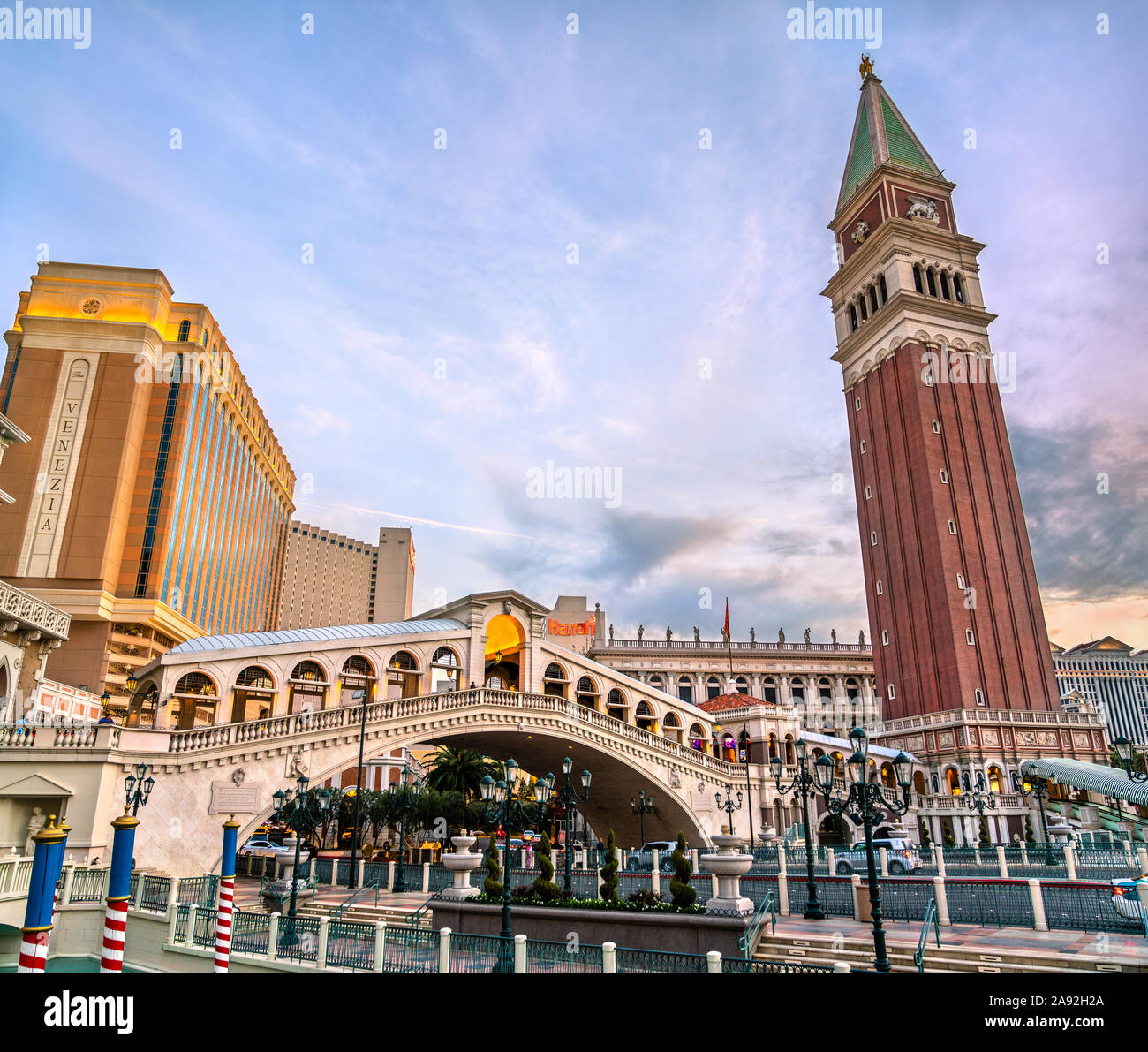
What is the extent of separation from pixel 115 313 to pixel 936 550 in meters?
66.7

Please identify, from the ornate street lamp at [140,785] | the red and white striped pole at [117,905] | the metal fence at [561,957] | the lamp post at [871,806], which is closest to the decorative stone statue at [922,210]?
the lamp post at [871,806]

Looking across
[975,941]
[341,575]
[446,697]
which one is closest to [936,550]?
[446,697]

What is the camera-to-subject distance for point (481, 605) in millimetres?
40344

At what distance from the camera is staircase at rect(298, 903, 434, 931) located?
66.8ft

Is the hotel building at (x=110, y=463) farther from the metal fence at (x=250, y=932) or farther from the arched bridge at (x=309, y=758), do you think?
the metal fence at (x=250, y=932)

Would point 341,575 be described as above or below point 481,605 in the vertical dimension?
above

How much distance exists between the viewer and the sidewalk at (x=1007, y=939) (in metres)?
12.1

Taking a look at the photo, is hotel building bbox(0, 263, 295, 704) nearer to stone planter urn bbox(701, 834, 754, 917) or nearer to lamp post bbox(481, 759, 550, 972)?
lamp post bbox(481, 759, 550, 972)

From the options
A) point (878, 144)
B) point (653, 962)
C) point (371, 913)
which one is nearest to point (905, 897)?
point (653, 962)

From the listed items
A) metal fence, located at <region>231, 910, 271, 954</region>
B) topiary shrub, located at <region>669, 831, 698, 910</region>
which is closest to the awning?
topiary shrub, located at <region>669, 831, 698, 910</region>

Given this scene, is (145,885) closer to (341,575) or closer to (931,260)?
(931,260)

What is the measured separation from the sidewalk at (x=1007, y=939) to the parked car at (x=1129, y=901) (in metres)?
0.36

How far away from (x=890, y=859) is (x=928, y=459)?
40199mm

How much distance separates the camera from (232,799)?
88.5ft
